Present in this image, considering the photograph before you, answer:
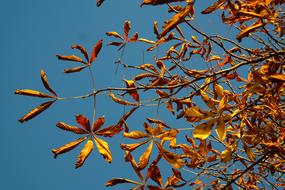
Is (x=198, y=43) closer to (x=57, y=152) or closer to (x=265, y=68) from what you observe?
(x=265, y=68)

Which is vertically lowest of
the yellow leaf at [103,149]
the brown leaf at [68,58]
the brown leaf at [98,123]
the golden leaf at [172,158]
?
the golden leaf at [172,158]

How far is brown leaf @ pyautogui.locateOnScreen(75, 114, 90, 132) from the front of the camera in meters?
1.03

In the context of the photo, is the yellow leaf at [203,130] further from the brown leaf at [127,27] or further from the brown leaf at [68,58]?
the brown leaf at [127,27]

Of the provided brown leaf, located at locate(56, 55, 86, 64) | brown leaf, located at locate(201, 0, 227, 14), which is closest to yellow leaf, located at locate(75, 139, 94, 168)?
brown leaf, located at locate(56, 55, 86, 64)

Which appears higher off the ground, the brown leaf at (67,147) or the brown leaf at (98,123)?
the brown leaf at (98,123)

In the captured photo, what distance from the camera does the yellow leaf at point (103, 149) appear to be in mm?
990

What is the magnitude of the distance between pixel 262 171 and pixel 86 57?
9.02 ft

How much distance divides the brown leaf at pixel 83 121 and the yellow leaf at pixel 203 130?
39 cm

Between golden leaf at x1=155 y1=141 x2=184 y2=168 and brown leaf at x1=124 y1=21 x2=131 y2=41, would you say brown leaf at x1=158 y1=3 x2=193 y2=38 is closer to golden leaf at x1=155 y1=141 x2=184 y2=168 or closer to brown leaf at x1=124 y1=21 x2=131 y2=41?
golden leaf at x1=155 y1=141 x2=184 y2=168

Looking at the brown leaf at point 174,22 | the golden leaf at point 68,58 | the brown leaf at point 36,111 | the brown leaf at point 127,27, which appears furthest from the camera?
the brown leaf at point 127,27

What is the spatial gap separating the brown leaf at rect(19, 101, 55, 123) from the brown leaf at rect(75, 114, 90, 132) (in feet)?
0.37

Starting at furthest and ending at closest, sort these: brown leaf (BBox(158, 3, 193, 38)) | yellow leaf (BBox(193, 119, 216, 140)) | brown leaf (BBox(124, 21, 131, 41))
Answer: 1. brown leaf (BBox(124, 21, 131, 41))
2. yellow leaf (BBox(193, 119, 216, 140))
3. brown leaf (BBox(158, 3, 193, 38))

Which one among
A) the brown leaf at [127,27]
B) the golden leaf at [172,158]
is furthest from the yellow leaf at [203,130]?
the brown leaf at [127,27]

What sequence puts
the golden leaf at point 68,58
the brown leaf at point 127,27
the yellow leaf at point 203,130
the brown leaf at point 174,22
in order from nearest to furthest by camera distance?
the brown leaf at point 174,22, the yellow leaf at point 203,130, the golden leaf at point 68,58, the brown leaf at point 127,27
